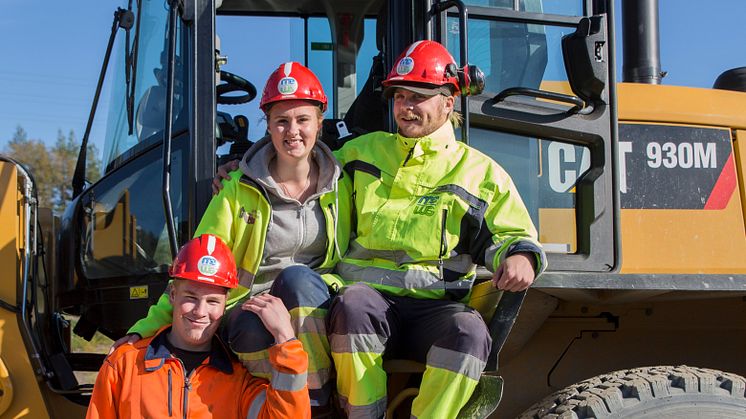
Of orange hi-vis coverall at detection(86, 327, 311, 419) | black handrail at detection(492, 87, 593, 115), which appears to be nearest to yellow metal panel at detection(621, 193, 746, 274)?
black handrail at detection(492, 87, 593, 115)

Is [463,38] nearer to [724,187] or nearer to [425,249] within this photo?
[425,249]

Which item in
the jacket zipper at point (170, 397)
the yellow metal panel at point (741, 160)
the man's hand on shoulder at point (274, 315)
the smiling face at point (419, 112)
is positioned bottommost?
the jacket zipper at point (170, 397)

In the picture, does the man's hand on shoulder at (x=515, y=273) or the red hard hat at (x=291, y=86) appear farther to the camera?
the red hard hat at (x=291, y=86)

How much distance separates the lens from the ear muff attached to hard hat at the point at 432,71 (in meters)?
2.82

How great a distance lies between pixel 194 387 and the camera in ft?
8.71

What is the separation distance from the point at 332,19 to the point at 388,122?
124cm

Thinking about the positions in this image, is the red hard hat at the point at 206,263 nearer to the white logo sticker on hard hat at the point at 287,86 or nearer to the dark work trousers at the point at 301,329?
the dark work trousers at the point at 301,329

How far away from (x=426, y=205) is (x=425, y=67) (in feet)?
1.52

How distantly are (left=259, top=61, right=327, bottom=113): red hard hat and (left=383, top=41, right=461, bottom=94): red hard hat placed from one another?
26 cm

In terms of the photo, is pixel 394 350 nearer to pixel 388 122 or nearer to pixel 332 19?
pixel 388 122

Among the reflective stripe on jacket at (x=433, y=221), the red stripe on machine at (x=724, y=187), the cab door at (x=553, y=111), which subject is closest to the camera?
the reflective stripe on jacket at (x=433, y=221)

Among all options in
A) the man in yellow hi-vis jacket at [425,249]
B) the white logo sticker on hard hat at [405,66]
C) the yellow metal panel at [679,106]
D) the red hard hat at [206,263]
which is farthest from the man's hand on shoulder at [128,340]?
the yellow metal panel at [679,106]

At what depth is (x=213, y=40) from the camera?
9.96ft

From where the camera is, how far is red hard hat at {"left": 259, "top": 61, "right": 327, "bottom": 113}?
2.85 metres
